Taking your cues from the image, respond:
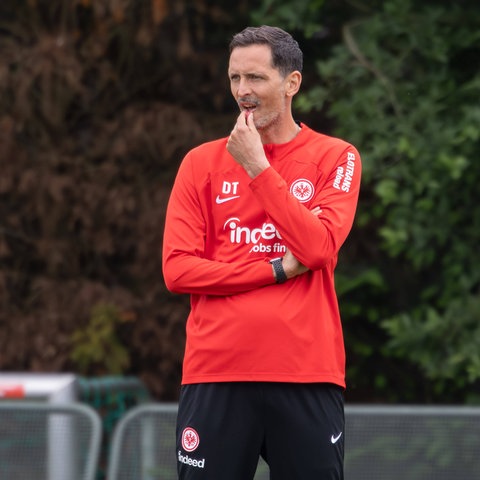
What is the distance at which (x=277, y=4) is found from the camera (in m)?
6.44

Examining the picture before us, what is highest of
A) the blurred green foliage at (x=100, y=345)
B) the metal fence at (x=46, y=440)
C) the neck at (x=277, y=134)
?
the neck at (x=277, y=134)

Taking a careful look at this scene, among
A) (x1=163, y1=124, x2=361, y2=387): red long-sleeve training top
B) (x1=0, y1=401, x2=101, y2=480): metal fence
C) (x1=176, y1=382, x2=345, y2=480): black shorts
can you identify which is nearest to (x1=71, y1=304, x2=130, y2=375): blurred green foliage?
(x1=0, y1=401, x2=101, y2=480): metal fence

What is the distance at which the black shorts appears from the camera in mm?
3305

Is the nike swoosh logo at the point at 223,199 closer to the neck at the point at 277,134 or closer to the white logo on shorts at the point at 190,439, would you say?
the neck at the point at 277,134

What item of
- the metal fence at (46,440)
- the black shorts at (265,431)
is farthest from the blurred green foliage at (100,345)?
the black shorts at (265,431)

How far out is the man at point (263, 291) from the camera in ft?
10.8

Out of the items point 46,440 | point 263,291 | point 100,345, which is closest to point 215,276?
point 263,291

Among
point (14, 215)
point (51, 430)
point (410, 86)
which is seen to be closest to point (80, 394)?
point (51, 430)

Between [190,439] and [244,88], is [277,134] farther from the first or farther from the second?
[190,439]

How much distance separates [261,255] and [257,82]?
51cm

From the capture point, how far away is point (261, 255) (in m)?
3.42

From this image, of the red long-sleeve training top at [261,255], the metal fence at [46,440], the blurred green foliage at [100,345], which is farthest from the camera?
the blurred green foliage at [100,345]

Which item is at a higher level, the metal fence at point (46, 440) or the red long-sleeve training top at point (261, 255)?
the red long-sleeve training top at point (261, 255)

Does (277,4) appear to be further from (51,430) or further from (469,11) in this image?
(51,430)
